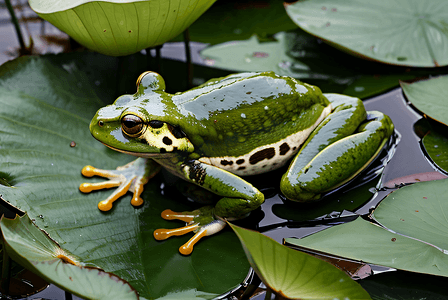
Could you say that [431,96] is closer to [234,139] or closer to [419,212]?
[419,212]

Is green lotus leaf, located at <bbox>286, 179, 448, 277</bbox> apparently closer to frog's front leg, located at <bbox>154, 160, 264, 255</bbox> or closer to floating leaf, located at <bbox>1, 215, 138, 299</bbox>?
frog's front leg, located at <bbox>154, 160, 264, 255</bbox>

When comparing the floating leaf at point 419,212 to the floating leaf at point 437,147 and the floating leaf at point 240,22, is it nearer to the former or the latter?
the floating leaf at point 437,147

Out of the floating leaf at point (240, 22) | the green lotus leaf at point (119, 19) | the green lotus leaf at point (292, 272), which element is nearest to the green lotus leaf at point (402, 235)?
the green lotus leaf at point (292, 272)

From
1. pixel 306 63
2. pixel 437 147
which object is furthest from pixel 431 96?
pixel 306 63

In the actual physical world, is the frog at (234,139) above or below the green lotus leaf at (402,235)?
above

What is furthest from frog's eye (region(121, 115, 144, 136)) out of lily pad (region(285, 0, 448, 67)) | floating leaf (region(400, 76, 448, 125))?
floating leaf (region(400, 76, 448, 125))
